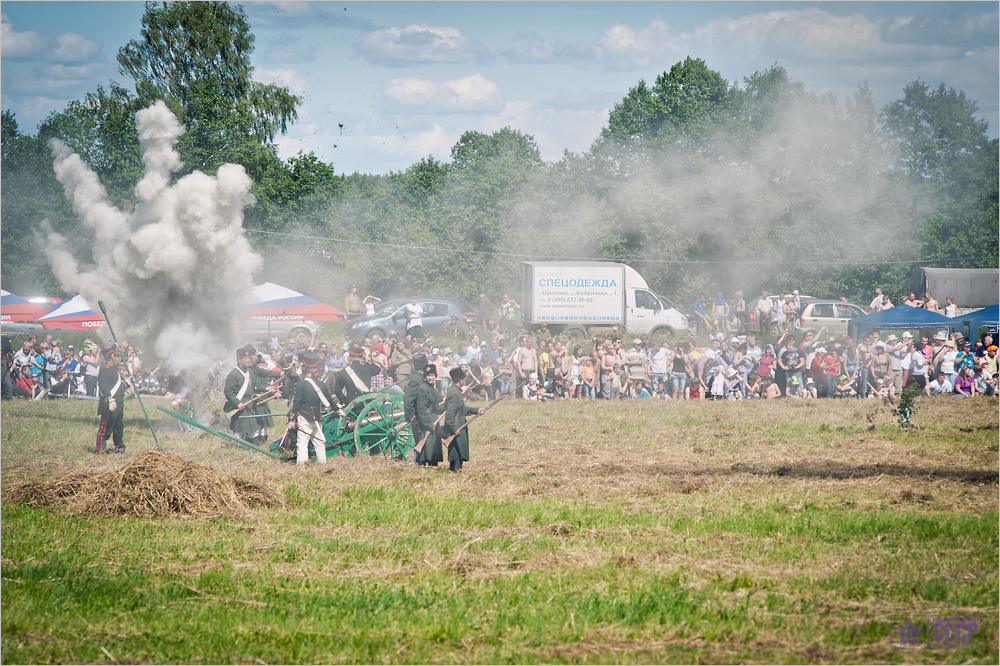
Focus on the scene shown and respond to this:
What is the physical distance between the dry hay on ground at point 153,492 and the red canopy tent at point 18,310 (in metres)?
25.6

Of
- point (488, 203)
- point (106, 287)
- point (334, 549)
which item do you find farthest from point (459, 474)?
point (488, 203)

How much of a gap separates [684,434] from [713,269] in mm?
21476

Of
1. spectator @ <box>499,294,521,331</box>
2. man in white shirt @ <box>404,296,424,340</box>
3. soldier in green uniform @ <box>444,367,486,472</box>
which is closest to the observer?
soldier in green uniform @ <box>444,367,486,472</box>

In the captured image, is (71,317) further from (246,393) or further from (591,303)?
(591,303)

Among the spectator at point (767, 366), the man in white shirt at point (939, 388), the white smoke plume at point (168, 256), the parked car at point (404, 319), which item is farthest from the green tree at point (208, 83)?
the man in white shirt at point (939, 388)

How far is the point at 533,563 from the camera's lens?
6582 millimetres

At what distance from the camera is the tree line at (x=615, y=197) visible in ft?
103

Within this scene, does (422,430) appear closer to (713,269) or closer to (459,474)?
(459,474)

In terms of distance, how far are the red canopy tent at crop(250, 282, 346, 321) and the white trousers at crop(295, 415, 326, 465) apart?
1398 cm

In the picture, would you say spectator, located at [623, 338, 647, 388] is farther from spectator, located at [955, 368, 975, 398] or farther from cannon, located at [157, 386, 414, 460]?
cannon, located at [157, 386, 414, 460]

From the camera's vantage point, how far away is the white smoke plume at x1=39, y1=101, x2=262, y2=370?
13.4 meters

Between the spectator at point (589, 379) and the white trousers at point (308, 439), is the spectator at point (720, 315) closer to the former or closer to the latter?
the spectator at point (589, 379)

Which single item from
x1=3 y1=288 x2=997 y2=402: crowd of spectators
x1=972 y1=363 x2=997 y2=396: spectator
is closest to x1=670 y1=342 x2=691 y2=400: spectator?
x1=3 y1=288 x2=997 y2=402: crowd of spectators

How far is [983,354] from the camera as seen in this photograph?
1875cm
